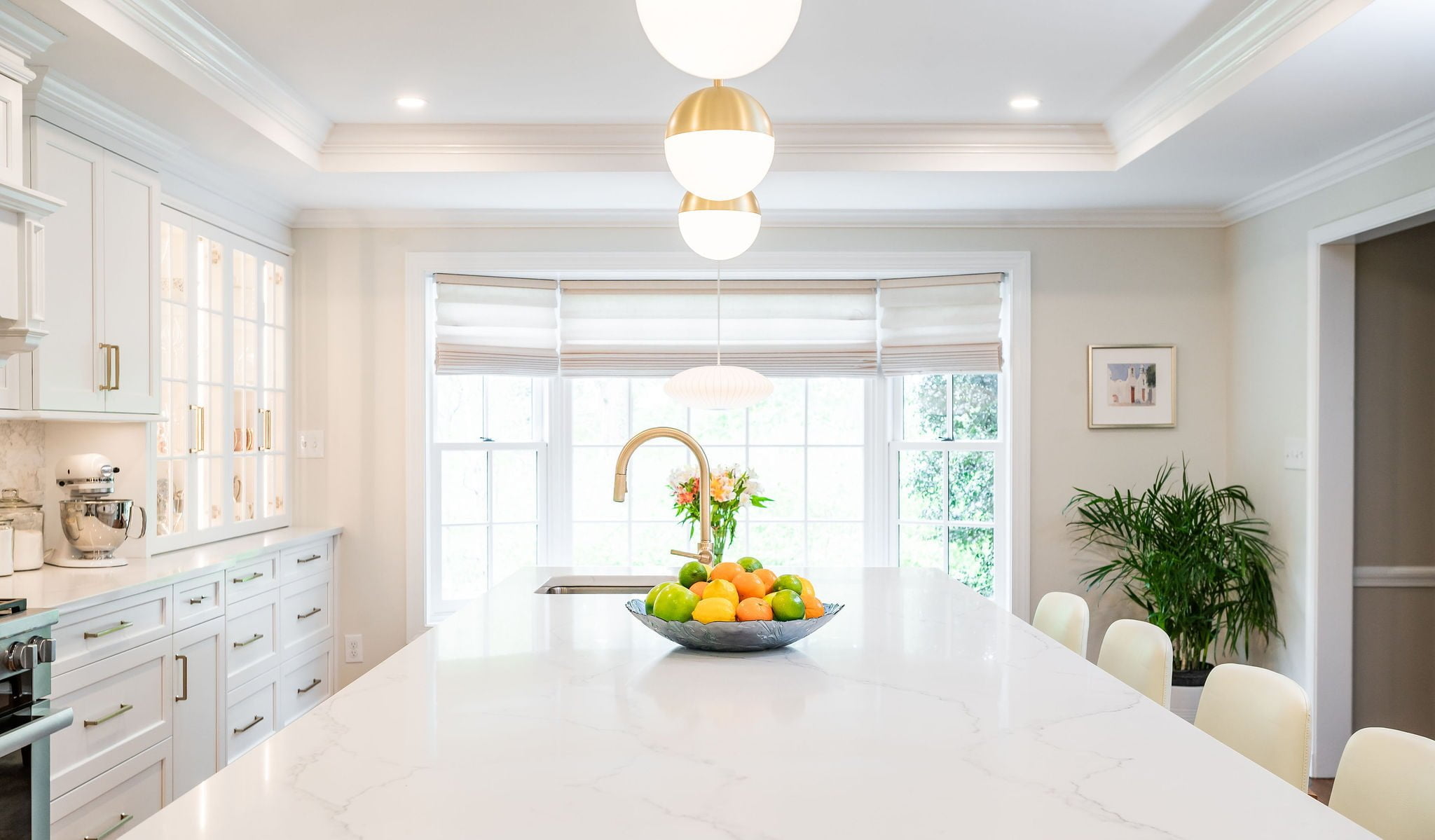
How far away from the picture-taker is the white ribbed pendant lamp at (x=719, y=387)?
3414 millimetres

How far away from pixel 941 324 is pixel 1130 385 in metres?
0.91

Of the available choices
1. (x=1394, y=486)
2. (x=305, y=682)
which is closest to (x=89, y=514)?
(x=305, y=682)

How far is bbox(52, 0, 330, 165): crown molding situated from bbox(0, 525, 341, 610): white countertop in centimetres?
146

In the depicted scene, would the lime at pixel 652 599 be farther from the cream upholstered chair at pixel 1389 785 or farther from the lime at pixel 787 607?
the cream upholstered chair at pixel 1389 785

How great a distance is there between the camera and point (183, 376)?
3.59m

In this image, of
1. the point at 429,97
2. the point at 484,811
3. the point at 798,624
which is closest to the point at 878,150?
the point at 429,97

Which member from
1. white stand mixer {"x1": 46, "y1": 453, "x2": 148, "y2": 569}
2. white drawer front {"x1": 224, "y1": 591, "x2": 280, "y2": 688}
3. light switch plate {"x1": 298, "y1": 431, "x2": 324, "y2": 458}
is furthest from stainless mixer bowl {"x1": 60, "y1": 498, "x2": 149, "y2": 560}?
light switch plate {"x1": 298, "y1": 431, "x2": 324, "y2": 458}

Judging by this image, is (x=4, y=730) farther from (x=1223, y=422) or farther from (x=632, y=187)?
(x=1223, y=422)

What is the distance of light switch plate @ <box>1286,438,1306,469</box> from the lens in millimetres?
3826

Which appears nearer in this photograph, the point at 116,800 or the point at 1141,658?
the point at 1141,658

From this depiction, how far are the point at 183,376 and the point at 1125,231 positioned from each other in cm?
405

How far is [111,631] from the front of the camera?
8.86 feet

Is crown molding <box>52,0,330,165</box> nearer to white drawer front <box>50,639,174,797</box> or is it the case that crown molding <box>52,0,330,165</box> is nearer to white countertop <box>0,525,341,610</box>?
white countertop <box>0,525,341,610</box>

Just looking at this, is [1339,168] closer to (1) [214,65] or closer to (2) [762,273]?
(2) [762,273]
